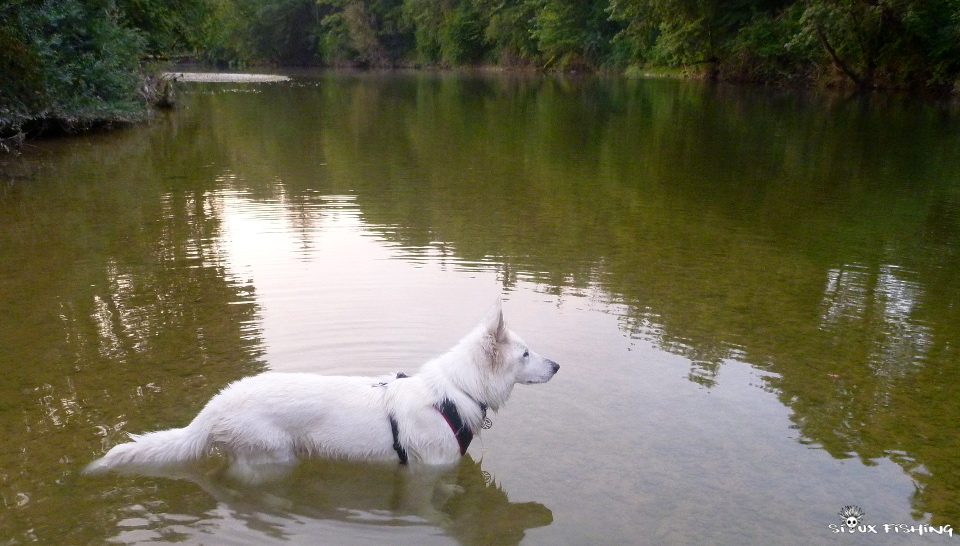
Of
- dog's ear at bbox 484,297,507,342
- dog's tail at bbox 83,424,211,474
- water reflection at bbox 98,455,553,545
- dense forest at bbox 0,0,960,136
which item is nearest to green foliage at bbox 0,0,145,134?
dense forest at bbox 0,0,960,136

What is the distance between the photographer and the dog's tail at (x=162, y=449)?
5508 mm

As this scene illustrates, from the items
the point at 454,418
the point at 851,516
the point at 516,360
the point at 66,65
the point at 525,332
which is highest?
the point at 66,65

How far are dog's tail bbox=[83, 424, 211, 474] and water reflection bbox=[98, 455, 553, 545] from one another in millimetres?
294

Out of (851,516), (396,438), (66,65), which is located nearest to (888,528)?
(851,516)

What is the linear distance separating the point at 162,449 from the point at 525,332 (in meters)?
4.35

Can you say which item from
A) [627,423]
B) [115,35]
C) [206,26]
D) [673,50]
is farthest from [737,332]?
[673,50]

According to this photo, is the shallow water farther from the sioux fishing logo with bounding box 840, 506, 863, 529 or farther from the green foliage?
the green foliage

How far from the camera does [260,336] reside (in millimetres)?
8547

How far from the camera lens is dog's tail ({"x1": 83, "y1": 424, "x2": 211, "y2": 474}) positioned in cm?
551

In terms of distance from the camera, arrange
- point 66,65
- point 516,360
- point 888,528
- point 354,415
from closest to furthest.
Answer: point 888,528, point 354,415, point 516,360, point 66,65

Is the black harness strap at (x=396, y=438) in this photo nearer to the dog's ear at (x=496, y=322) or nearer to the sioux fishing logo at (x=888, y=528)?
the dog's ear at (x=496, y=322)

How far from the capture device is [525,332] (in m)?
8.81

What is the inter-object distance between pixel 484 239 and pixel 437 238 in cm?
77

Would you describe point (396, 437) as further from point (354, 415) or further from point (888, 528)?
point (888, 528)
